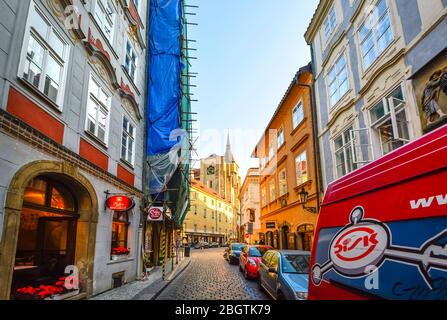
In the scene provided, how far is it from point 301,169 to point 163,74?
29.4 ft

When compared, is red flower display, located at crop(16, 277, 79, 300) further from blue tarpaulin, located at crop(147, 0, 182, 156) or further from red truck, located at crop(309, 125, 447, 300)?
blue tarpaulin, located at crop(147, 0, 182, 156)

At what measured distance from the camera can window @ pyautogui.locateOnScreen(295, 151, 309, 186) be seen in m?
15.2

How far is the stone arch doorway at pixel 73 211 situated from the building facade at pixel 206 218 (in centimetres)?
4141

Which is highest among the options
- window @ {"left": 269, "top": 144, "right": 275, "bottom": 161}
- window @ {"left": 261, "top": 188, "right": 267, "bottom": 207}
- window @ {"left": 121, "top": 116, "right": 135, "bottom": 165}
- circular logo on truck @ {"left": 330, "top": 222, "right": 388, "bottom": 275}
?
window @ {"left": 269, "top": 144, "right": 275, "bottom": 161}

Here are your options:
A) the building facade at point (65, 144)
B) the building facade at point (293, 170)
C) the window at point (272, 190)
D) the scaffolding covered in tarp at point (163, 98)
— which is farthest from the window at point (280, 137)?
the building facade at point (65, 144)

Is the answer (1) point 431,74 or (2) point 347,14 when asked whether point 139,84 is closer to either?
(2) point 347,14

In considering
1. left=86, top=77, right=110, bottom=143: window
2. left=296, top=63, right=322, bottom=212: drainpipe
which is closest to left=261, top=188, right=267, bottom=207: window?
left=296, top=63, right=322, bottom=212: drainpipe

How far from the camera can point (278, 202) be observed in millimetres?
20156

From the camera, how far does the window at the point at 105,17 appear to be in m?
9.94

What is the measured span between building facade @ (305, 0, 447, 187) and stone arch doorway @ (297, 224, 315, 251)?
284cm

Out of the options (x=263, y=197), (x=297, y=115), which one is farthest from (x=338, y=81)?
(x=263, y=197)

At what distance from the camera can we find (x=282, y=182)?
19.6 meters

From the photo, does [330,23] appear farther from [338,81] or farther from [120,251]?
[120,251]
